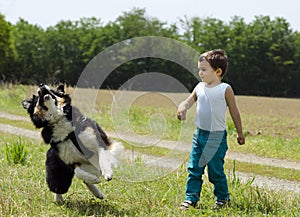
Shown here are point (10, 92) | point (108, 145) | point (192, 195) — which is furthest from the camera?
point (10, 92)

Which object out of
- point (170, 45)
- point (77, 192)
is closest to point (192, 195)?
point (77, 192)

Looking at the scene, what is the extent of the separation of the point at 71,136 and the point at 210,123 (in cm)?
156

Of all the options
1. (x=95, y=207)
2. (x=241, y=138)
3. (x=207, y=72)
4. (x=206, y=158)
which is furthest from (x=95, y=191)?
(x=207, y=72)

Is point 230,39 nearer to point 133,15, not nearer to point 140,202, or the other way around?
point 133,15

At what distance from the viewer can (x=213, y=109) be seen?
5.41 m

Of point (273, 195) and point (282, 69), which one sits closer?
point (273, 195)

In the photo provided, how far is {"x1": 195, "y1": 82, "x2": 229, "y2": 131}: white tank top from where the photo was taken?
541cm

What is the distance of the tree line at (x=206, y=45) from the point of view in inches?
1955

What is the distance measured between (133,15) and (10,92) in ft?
84.6

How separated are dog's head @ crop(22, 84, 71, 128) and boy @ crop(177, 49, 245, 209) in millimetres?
1318

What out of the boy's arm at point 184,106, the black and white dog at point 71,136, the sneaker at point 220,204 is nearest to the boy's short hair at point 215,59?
the boy's arm at point 184,106

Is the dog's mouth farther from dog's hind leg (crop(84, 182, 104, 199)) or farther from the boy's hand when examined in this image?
the boy's hand

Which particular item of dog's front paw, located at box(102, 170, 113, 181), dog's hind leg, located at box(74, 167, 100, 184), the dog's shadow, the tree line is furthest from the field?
A: the tree line

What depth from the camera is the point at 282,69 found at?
52969mm
